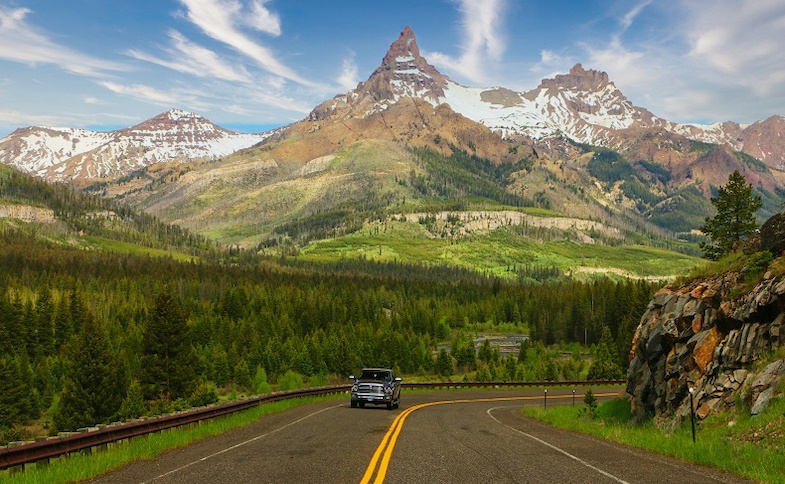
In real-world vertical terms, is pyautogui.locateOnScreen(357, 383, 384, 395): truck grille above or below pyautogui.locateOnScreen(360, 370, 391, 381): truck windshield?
below

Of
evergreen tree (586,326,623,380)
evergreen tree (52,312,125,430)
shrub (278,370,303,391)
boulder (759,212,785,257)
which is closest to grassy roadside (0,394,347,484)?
boulder (759,212,785,257)

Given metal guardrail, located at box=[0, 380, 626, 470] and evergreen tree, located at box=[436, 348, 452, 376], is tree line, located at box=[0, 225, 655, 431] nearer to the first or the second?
evergreen tree, located at box=[436, 348, 452, 376]

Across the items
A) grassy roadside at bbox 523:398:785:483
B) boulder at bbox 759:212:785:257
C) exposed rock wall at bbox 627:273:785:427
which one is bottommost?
grassy roadside at bbox 523:398:785:483

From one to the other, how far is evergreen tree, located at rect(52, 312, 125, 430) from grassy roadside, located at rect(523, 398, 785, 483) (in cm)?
5250

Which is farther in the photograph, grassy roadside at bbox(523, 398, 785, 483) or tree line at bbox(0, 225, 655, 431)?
tree line at bbox(0, 225, 655, 431)

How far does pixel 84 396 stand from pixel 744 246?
58.8 m

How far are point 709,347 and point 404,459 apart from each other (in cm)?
1491

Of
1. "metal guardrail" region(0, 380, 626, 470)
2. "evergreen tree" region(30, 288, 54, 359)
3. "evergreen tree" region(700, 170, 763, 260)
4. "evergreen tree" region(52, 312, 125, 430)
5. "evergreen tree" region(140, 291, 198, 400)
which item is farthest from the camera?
"evergreen tree" region(30, 288, 54, 359)

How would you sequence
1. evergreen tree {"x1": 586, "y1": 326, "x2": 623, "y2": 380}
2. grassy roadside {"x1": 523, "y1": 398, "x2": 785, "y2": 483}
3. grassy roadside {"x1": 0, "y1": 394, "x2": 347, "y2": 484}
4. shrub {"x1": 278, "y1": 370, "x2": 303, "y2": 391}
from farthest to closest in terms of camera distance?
evergreen tree {"x1": 586, "y1": 326, "x2": 623, "y2": 380} → shrub {"x1": 278, "y1": 370, "x2": 303, "y2": 391} → grassy roadside {"x1": 523, "y1": 398, "x2": 785, "y2": 483} → grassy roadside {"x1": 0, "y1": 394, "x2": 347, "y2": 484}

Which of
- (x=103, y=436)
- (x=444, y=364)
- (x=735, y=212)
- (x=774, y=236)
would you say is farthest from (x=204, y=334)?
(x=774, y=236)

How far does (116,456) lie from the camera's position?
16.5 metres

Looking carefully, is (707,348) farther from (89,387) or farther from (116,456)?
(89,387)

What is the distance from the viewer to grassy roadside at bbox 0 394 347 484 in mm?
13453

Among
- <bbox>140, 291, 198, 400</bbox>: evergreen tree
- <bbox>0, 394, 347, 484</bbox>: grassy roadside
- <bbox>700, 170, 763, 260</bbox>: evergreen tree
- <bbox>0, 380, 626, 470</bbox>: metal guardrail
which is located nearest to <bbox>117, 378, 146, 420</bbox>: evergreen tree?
→ <bbox>140, 291, 198, 400</bbox>: evergreen tree
